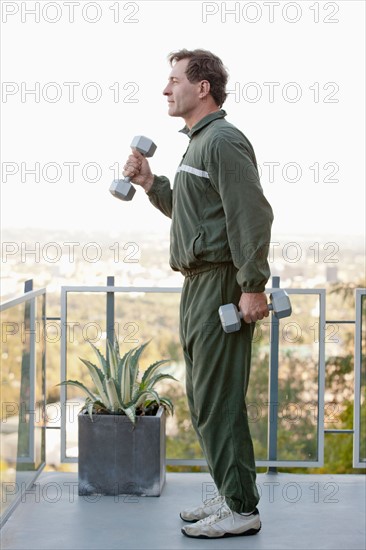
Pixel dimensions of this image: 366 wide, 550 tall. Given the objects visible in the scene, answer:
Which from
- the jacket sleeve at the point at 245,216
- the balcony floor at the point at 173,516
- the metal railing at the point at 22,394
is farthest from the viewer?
the metal railing at the point at 22,394

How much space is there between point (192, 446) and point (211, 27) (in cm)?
918

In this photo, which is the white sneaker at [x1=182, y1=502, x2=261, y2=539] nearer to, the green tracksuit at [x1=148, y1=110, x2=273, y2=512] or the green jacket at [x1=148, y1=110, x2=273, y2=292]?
the green tracksuit at [x1=148, y1=110, x2=273, y2=512]

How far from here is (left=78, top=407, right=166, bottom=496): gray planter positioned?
3.66 meters

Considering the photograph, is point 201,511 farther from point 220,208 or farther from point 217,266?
point 220,208

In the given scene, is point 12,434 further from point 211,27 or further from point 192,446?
point 211,27

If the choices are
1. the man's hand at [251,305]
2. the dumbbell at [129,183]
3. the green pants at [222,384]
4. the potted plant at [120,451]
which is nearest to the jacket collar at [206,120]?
the dumbbell at [129,183]

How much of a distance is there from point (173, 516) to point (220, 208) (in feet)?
3.83

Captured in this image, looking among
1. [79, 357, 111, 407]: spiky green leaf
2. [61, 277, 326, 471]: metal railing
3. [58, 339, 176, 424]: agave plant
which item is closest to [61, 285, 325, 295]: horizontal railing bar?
[61, 277, 326, 471]: metal railing

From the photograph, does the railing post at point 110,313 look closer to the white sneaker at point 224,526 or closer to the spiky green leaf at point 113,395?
the spiky green leaf at point 113,395

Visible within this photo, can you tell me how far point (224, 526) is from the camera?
10.4 ft

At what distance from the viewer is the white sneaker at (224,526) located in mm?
3162

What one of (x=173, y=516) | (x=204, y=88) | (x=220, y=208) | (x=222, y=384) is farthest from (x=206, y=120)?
(x=173, y=516)

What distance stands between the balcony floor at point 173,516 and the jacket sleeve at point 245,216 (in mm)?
897

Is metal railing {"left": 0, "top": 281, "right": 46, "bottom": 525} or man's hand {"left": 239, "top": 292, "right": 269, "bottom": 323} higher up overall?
man's hand {"left": 239, "top": 292, "right": 269, "bottom": 323}
